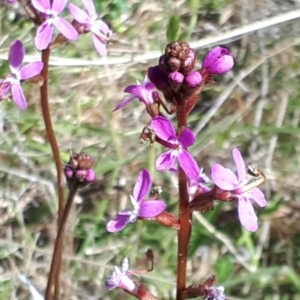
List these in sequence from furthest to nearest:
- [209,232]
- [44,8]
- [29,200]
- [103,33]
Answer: [29,200] < [209,232] < [103,33] < [44,8]

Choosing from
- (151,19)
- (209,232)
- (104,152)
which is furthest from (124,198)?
(151,19)

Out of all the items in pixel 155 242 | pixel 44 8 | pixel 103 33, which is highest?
pixel 44 8

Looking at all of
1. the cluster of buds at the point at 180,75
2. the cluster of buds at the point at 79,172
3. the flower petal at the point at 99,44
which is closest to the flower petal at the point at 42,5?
the flower petal at the point at 99,44

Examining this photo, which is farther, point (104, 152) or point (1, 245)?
point (104, 152)

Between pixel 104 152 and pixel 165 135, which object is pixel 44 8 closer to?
pixel 165 135

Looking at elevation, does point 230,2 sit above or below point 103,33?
below

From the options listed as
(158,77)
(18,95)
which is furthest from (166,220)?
(18,95)
